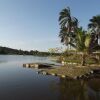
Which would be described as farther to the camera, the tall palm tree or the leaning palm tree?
the tall palm tree

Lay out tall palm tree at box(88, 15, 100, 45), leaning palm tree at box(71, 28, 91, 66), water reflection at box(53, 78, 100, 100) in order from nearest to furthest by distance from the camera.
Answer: water reflection at box(53, 78, 100, 100)
leaning palm tree at box(71, 28, 91, 66)
tall palm tree at box(88, 15, 100, 45)

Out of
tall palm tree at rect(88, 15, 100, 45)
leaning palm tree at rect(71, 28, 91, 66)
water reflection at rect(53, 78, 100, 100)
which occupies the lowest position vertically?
water reflection at rect(53, 78, 100, 100)

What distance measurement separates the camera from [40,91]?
19.8 meters

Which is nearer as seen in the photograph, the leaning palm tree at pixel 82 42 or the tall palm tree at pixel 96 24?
the leaning palm tree at pixel 82 42

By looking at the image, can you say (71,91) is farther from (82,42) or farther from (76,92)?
(82,42)

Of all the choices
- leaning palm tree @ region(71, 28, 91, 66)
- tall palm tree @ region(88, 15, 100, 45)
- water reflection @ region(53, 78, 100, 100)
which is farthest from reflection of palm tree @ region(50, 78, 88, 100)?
tall palm tree @ region(88, 15, 100, 45)

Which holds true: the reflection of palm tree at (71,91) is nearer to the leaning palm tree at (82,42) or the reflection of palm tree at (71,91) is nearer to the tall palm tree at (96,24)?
the leaning palm tree at (82,42)

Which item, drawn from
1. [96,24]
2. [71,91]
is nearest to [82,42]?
[71,91]

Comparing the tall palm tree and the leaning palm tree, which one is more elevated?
the tall palm tree

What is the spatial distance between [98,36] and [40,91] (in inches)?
2096

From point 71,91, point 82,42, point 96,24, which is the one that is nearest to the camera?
point 71,91

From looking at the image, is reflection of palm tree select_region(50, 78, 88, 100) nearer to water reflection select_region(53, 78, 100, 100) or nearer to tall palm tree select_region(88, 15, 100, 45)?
water reflection select_region(53, 78, 100, 100)

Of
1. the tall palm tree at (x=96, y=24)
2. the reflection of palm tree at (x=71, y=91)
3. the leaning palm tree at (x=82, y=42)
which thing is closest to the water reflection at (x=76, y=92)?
the reflection of palm tree at (x=71, y=91)

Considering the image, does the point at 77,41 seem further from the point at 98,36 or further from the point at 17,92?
the point at 98,36
